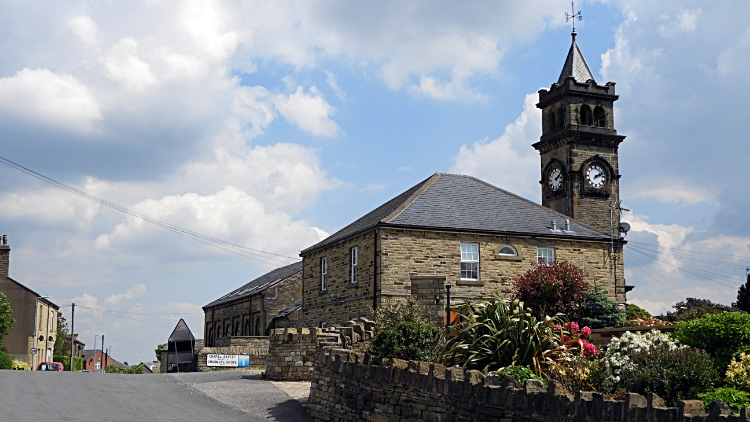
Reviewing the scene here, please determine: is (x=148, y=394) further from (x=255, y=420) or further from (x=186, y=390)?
(x=255, y=420)

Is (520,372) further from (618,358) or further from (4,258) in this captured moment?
(4,258)

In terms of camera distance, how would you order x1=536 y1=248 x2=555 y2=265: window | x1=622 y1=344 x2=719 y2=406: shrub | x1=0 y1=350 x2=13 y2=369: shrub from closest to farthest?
x1=622 y1=344 x2=719 y2=406: shrub
x1=536 y1=248 x2=555 y2=265: window
x1=0 y1=350 x2=13 y2=369: shrub

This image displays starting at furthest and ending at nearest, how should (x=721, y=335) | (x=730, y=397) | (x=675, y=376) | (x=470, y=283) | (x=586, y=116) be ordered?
(x=586, y=116)
(x=470, y=283)
(x=721, y=335)
(x=675, y=376)
(x=730, y=397)

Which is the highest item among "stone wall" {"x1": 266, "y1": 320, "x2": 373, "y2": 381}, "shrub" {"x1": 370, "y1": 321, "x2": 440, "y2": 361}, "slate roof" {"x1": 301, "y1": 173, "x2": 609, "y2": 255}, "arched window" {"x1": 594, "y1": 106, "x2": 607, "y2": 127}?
"arched window" {"x1": 594, "y1": 106, "x2": 607, "y2": 127}

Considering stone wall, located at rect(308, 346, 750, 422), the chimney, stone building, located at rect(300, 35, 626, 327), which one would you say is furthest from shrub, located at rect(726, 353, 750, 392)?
the chimney

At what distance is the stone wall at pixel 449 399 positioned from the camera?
9.66 meters

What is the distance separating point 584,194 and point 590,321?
22239mm

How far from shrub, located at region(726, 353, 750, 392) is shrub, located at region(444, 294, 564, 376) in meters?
3.85

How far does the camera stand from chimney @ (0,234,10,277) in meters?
60.6

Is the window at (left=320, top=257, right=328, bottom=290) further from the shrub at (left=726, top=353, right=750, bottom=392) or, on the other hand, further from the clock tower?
the shrub at (left=726, top=353, right=750, bottom=392)

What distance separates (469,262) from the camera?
3078 cm

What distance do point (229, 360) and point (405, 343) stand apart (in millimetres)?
17228

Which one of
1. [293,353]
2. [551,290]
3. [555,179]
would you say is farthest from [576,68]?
[293,353]

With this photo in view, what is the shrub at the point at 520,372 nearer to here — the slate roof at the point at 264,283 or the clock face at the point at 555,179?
the clock face at the point at 555,179
